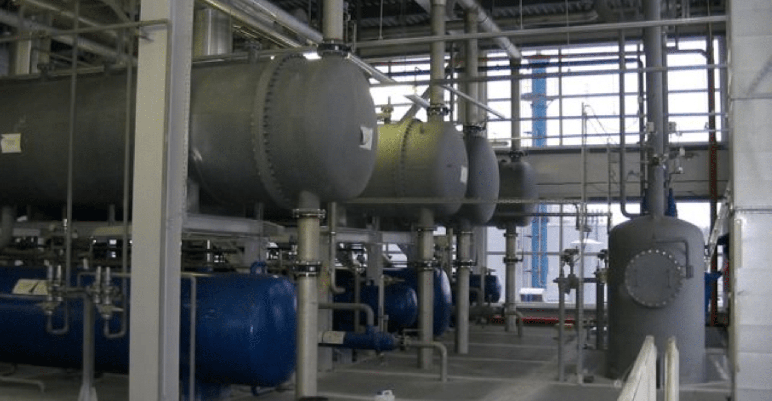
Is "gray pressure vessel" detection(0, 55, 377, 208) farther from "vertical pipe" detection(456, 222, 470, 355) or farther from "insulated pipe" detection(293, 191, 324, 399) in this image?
"vertical pipe" detection(456, 222, 470, 355)

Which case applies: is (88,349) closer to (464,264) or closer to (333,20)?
(333,20)

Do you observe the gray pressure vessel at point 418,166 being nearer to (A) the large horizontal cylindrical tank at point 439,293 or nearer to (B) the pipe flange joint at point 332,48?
(A) the large horizontal cylindrical tank at point 439,293

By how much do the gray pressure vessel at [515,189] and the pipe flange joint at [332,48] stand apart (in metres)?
6.58

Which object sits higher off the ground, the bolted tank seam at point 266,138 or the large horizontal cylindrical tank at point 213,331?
the bolted tank seam at point 266,138

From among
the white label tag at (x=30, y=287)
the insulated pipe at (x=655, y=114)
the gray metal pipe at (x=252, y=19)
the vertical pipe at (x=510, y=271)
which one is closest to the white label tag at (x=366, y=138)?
the gray metal pipe at (x=252, y=19)

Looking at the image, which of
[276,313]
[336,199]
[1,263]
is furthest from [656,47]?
[1,263]

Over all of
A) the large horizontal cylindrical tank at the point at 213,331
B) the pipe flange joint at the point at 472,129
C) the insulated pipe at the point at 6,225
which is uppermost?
the pipe flange joint at the point at 472,129

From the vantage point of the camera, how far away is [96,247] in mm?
6965

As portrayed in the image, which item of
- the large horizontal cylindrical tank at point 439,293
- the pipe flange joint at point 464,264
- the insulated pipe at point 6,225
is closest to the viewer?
the insulated pipe at point 6,225

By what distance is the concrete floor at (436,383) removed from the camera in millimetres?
7125

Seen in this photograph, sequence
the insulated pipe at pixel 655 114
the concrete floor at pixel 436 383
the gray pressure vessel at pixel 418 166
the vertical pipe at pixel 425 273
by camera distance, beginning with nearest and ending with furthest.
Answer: the concrete floor at pixel 436 383, the insulated pipe at pixel 655 114, the gray pressure vessel at pixel 418 166, the vertical pipe at pixel 425 273

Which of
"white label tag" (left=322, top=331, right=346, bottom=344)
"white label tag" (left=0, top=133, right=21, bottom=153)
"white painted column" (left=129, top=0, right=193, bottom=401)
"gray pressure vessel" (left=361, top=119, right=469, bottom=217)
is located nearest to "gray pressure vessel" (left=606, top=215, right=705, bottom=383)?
"gray pressure vessel" (left=361, top=119, right=469, bottom=217)

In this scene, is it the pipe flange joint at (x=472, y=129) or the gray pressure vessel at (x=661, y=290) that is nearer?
the gray pressure vessel at (x=661, y=290)

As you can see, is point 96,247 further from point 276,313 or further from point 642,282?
point 642,282
